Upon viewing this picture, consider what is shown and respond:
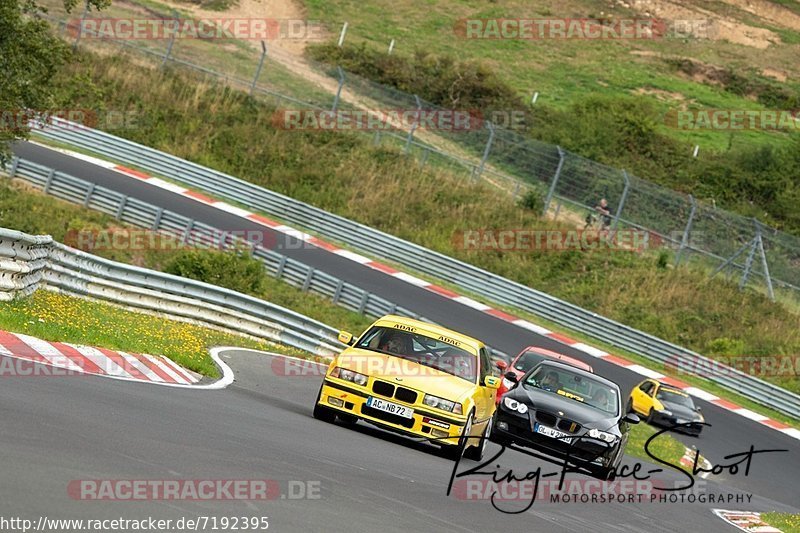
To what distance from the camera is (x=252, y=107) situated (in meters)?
46.5

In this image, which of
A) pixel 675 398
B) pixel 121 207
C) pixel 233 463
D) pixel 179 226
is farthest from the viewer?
pixel 121 207

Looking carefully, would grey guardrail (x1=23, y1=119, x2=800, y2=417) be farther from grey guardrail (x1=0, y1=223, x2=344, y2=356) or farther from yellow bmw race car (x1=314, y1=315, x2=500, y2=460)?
yellow bmw race car (x1=314, y1=315, x2=500, y2=460)

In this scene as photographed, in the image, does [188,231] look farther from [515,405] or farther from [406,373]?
[406,373]

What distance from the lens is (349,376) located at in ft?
42.4

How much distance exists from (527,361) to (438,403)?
668 centimetres

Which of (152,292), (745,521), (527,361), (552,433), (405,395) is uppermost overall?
(405,395)

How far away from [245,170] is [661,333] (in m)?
16.4

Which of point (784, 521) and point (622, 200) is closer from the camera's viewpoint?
point (784, 521)

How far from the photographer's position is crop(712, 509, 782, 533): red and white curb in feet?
47.0

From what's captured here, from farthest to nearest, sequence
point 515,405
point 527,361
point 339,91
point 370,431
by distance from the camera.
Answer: point 339,91, point 527,361, point 515,405, point 370,431

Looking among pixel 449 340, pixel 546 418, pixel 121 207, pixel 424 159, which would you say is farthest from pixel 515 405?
pixel 424 159

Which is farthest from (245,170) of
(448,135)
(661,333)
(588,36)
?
(588,36)

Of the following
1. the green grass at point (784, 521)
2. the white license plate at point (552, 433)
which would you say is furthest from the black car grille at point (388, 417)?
the green grass at point (784, 521)

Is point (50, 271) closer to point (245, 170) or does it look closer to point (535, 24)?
point (245, 170)
